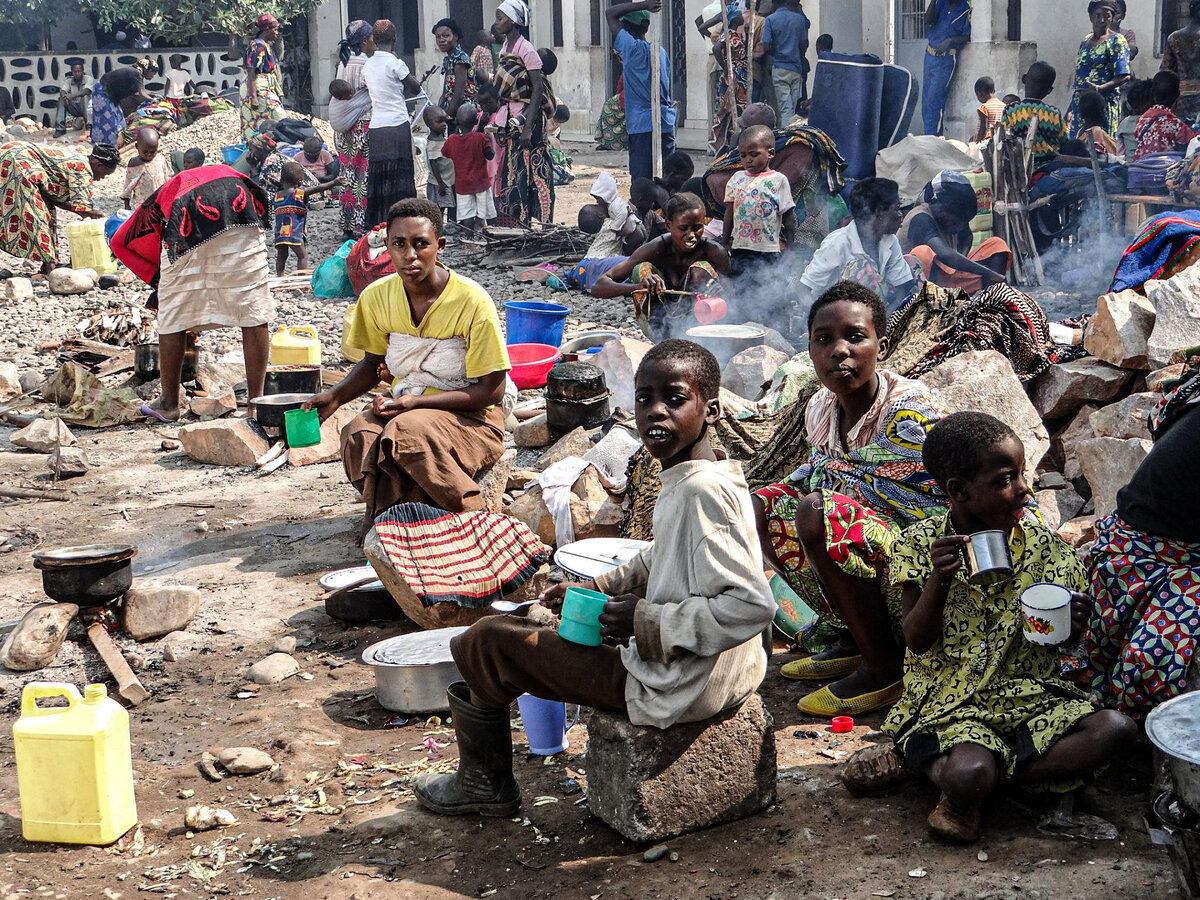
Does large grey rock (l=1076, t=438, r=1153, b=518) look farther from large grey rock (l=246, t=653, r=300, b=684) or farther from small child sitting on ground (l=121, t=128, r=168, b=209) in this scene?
small child sitting on ground (l=121, t=128, r=168, b=209)

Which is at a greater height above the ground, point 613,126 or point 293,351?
point 613,126

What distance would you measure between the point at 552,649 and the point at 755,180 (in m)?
5.46

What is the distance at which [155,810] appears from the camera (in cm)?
336

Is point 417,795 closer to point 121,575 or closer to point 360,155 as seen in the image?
point 121,575

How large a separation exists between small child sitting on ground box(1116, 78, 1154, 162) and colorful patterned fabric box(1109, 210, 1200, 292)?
13.3ft

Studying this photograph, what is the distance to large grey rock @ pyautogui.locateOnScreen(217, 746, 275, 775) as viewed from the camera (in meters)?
3.52

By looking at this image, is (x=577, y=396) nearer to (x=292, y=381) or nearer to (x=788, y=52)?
(x=292, y=381)

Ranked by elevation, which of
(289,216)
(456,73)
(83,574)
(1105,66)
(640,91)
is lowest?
(83,574)

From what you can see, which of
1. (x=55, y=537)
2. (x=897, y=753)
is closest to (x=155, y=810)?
(x=897, y=753)

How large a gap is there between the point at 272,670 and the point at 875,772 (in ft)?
6.89

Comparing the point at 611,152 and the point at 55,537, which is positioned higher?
the point at 611,152

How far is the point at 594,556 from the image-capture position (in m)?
3.81

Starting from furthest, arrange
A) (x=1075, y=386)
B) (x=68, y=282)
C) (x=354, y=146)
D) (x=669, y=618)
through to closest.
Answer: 1. (x=354, y=146)
2. (x=68, y=282)
3. (x=1075, y=386)
4. (x=669, y=618)

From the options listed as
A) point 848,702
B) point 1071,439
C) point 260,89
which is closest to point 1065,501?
point 1071,439
